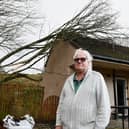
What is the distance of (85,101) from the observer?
3.27m

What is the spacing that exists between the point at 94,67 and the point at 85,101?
13.4 m

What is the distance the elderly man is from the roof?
12242 mm

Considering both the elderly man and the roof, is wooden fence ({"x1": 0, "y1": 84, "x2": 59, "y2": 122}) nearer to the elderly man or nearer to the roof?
the roof

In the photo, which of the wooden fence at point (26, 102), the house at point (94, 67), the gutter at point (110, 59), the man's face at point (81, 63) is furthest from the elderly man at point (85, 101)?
the house at point (94, 67)

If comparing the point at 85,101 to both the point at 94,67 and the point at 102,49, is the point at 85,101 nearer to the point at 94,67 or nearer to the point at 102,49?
the point at 94,67

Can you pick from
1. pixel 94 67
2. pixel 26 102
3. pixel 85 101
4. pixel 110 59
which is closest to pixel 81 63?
pixel 85 101

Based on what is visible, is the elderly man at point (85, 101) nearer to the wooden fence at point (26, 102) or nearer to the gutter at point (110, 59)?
the wooden fence at point (26, 102)

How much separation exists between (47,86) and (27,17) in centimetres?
387

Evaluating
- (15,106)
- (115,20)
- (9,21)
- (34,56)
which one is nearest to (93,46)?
(115,20)

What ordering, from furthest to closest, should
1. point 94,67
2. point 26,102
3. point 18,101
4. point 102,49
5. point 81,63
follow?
point 102,49, point 94,67, point 26,102, point 18,101, point 81,63

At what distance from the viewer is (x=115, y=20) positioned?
18.9 metres

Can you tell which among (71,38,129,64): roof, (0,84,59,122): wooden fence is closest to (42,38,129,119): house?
(71,38,129,64): roof

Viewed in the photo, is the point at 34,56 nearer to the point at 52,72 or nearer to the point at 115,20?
the point at 52,72

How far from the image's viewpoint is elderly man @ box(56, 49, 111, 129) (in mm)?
3236
